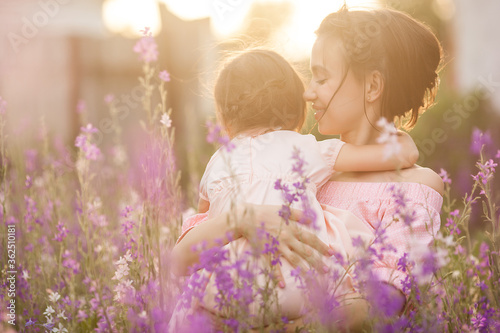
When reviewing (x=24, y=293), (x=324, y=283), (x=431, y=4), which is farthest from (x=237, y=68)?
(x=431, y=4)

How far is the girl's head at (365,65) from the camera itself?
2.49m

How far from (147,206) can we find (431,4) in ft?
55.9

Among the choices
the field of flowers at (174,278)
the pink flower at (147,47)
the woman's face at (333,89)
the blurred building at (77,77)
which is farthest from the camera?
the blurred building at (77,77)

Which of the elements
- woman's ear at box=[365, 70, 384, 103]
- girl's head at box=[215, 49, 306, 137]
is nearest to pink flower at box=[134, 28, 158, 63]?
girl's head at box=[215, 49, 306, 137]

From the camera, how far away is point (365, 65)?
251 cm

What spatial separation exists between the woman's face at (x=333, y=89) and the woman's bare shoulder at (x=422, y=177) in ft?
1.17

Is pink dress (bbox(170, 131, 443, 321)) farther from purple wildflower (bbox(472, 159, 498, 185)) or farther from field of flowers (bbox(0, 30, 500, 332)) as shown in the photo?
purple wildflower (bbox(472, 159, 498, 185))

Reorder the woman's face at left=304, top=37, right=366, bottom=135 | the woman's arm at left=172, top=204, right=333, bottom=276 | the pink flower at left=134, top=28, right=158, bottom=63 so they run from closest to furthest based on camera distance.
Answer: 1. the woman's arm at left=172, top=204, right=333, bottom=276
2. the pink flower at left=134, top=28, right=158, bottom=63
3. the woman's face at left=304, top=37, right=366, bottom=135

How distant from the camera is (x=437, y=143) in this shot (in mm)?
6203

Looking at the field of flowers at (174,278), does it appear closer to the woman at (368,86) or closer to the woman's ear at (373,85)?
the woman at (368,86)

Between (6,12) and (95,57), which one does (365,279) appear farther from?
(95,57)

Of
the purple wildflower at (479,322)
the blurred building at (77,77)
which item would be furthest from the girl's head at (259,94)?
the blurred building at (77,77)

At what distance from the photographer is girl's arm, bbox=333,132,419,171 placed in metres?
2.33

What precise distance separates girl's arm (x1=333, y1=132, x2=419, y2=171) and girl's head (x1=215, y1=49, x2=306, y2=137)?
1.12ft
